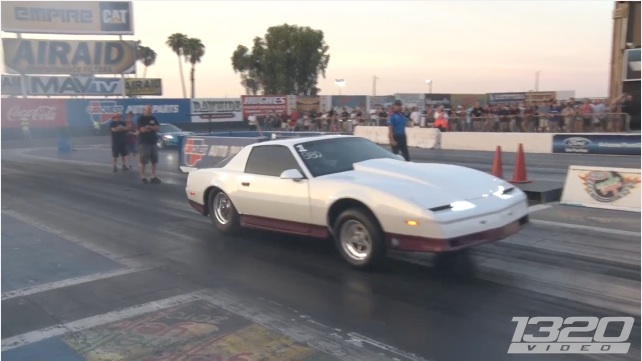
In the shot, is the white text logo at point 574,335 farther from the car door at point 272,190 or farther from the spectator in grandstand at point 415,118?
the spectator in grandstand at point 415,118

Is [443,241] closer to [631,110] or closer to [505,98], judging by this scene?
[631,110]

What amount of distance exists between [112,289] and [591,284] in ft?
15.1

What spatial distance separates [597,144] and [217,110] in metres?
31.2

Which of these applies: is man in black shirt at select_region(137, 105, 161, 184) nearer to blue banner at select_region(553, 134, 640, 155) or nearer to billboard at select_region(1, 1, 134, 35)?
blue banner at select_region(553, 134, 640, 155)

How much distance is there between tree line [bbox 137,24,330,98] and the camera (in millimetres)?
70125

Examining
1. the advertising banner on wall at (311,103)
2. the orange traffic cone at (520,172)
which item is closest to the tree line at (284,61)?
the advertising banner on wall at (311,103)

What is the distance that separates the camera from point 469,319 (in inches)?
199

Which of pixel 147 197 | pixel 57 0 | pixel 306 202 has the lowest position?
pixel 147 197

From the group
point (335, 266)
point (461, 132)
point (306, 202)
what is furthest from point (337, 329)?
point (461, 132)

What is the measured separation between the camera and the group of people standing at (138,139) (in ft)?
48.0

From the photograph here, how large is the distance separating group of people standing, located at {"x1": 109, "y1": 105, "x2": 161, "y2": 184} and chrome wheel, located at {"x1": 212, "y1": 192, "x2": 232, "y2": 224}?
646 cm

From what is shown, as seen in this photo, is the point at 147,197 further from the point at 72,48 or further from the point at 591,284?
the point at 72,48

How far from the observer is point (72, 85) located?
4544cm

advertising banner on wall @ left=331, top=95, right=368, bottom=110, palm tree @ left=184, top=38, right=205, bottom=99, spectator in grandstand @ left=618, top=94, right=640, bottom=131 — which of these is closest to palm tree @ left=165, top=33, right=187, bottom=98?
palm tree @ left=184, top=38, right=205, bottom=99
